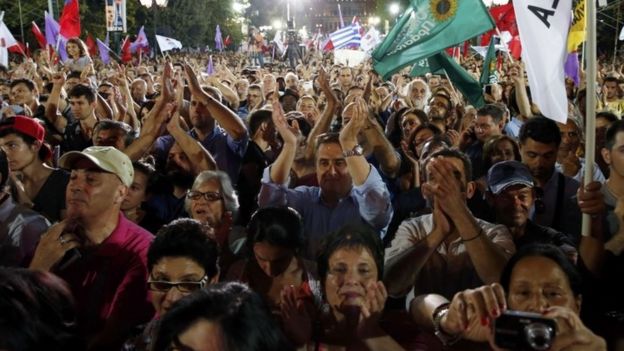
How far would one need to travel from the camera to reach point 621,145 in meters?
3.87

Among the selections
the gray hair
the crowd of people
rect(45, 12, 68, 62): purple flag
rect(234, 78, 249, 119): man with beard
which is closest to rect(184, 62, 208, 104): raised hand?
the crowd of people

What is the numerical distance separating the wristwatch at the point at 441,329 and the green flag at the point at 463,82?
4685 mm

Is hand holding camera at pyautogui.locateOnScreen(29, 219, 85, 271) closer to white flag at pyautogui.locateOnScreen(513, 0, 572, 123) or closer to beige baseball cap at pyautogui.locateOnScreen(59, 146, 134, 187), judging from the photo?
beige baseball cap at pyautogui.locateOnScreen(59, 146, 134, 187)

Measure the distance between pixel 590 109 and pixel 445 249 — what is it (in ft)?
3.18

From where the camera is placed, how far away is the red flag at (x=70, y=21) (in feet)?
44.0

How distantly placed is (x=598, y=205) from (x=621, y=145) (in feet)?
2.98

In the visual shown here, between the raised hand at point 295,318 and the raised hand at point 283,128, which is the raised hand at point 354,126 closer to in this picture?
the raised hand at point 283,128

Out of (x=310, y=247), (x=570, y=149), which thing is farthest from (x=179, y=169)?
(x=570, y=149)

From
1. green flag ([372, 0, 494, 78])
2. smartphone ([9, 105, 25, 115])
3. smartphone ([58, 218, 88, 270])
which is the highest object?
green flag ([372, 0, 494, 78])

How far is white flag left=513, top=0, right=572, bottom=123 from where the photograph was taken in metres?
3.85

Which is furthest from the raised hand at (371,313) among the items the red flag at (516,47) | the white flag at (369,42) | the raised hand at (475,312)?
the white flag at (369,42)

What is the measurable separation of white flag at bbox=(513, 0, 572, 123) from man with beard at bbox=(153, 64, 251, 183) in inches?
110

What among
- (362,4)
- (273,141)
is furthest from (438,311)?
(362,4)

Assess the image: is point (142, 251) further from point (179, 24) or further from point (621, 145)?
point (179, 24)
